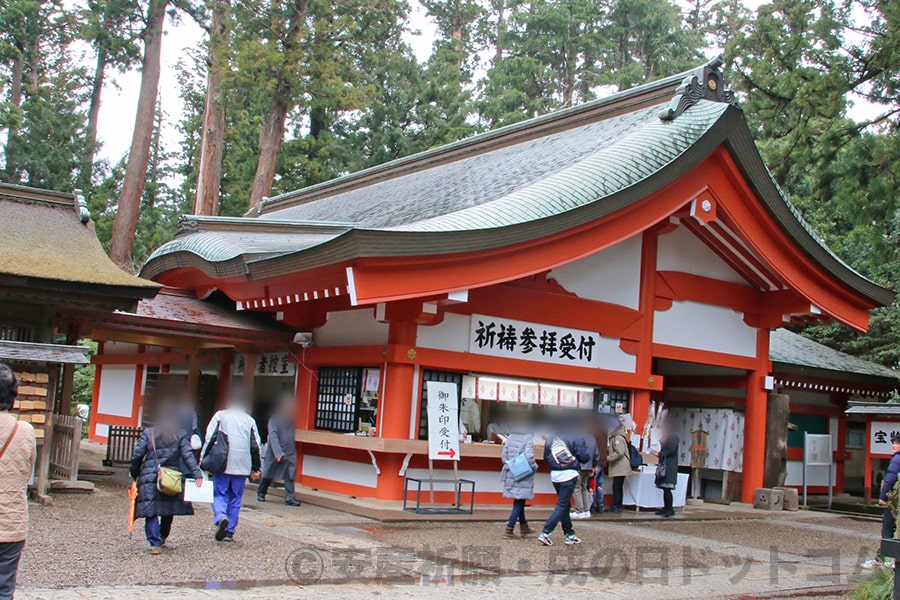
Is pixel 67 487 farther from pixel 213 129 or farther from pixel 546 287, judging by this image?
pixel 213 129

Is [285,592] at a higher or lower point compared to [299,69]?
lower

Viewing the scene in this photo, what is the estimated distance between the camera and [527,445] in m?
10.2

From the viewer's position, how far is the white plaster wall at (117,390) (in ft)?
64.0

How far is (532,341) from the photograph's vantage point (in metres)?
13.0

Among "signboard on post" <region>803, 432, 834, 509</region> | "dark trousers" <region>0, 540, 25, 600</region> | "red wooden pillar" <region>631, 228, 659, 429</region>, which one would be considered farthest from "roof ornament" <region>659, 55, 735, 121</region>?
"dark trousers" <region>0, 540, 25, 600</region>

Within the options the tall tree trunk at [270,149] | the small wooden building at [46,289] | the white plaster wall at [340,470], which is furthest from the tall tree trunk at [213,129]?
the white plaster wall at [340,470]

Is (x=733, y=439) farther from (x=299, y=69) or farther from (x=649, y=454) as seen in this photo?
(x=299, y=69)

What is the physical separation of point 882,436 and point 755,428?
7.89 ft

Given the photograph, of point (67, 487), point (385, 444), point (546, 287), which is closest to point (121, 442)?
point (67, 487)

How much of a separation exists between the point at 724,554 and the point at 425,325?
15.6 ft

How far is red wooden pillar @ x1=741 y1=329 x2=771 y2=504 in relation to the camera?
15.6 meters

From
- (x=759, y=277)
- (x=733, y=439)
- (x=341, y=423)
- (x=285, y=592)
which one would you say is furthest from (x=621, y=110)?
(x=285, y=592)

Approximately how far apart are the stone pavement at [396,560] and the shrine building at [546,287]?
1780 millimetres

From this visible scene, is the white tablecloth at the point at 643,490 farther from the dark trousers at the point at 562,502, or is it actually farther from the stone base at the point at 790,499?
the dark trousers at the point at 562,502
